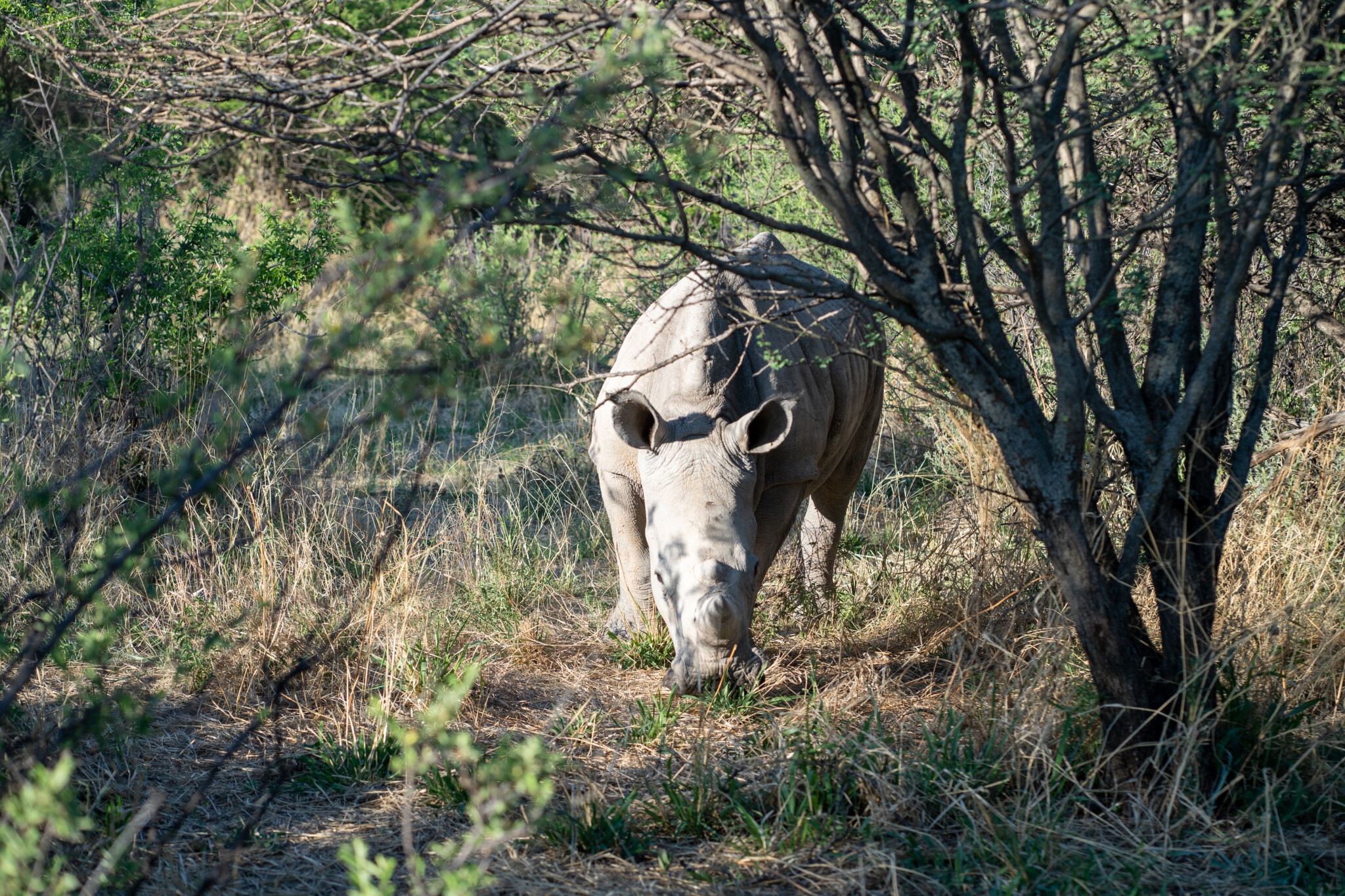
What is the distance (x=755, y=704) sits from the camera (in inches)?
165

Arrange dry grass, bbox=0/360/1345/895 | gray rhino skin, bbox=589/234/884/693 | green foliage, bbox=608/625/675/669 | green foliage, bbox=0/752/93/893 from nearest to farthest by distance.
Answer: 1. green foliage, bbox=0/752/93/893
2. dry grass, bbox=0/360/1345/895
3. gray rhino skin, bbox=589/234/884/693
4. green foliage, bbox=608/625/675/669

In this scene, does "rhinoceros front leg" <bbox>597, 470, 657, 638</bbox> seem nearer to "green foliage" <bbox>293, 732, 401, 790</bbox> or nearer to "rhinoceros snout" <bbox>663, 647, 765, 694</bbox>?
"rhinoceros snout" <bbox>663, 647, 765, 694</bbox>

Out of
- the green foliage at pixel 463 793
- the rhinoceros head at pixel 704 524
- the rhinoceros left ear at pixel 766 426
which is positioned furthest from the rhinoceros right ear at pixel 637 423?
the green foliage at pixel 463 793

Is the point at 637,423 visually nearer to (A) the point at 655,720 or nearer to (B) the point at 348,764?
(A) the point at 655,720

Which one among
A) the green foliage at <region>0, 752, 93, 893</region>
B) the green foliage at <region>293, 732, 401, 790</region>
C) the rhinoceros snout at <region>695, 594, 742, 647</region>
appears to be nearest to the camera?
the green foliage at <region>0, 752, 93, 893</region>

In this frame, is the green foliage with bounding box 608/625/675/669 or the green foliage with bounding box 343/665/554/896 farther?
the green foliage with bounding box 608/625/675/669

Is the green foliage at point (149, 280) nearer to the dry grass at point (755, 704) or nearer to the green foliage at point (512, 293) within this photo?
the dry grass at point (755, 704)

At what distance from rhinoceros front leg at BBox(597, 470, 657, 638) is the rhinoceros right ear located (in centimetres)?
31

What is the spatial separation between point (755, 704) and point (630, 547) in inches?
37.5

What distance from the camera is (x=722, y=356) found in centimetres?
451

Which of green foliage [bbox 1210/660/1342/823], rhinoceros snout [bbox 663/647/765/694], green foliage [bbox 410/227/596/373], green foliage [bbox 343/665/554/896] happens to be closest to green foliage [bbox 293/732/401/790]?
green foliage [bbox 343/665/554/896]

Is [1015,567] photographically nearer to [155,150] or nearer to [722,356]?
[722,356]

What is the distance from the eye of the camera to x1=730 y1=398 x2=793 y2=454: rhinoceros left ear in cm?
420

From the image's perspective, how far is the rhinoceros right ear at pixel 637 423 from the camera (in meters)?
4.21
